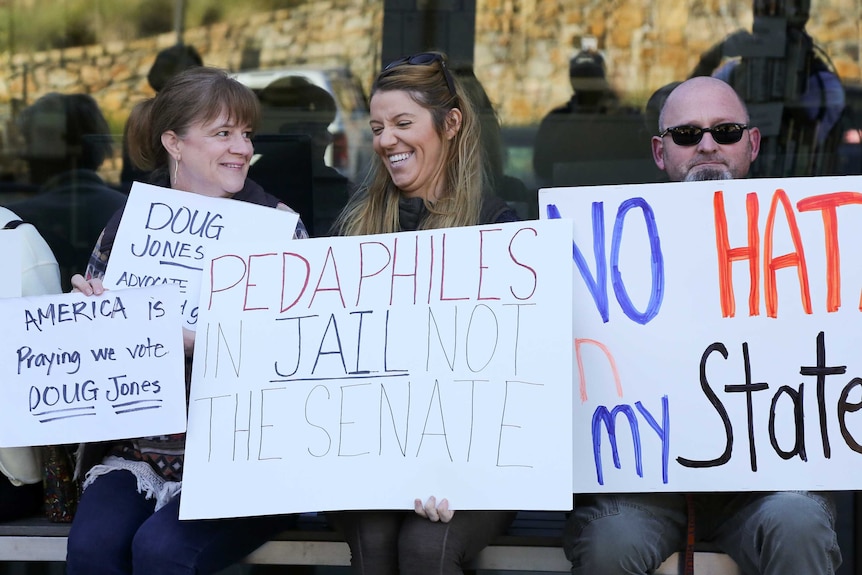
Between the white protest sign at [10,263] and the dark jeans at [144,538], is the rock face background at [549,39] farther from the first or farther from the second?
the dark jeans at [144,538]

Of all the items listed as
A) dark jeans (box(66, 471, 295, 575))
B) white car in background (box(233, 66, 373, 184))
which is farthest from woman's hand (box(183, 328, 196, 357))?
white car in background (box(233, 66, 373, 184))

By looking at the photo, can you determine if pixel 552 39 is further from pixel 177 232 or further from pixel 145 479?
pixel 145 479

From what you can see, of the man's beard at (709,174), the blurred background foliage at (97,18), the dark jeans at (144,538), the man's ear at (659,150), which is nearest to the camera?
the dark jeans at (144,538)

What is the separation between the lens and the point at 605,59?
181 inches

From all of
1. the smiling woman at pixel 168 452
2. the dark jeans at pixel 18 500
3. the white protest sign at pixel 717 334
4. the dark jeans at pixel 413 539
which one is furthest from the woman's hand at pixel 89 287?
the white protest sign at pixel 717 334

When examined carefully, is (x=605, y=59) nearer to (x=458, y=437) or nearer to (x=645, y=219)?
(x=645, y=219)

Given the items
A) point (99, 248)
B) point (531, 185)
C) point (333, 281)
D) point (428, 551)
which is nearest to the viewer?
point (428, 551)

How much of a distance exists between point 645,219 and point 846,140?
232 centimetres

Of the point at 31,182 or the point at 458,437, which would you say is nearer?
the point at 458,437

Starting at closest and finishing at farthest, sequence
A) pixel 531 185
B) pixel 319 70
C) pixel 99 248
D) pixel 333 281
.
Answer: pixel 333 281, pixel 99 248, pixel 531 185, pixel 319 70

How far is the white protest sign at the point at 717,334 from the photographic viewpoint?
7.85 feet

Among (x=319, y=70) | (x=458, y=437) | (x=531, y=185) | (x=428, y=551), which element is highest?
(x=319, y=70)

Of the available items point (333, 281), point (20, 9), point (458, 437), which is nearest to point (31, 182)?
Result: point (20, 9)

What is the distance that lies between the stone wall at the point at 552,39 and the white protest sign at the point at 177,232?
6.50 feet
